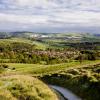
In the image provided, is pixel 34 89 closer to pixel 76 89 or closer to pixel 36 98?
pixel 36 98

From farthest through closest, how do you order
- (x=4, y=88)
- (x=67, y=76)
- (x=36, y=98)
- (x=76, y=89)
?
1. (x=67, y=76)
2. (x=76, y=89)
3. (x=4, y=88)
4. (x=36, y=98)

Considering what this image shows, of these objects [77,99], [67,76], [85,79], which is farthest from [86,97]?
[67,76]


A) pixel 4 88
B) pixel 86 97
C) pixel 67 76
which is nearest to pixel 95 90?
pixel 86 97

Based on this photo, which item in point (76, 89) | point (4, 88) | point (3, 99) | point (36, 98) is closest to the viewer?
point (3, 99)

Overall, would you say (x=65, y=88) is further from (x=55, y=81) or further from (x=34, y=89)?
(x=34, y=89)

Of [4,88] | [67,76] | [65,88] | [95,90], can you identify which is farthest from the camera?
[67,76]

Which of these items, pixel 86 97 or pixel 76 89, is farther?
pixel 76 89

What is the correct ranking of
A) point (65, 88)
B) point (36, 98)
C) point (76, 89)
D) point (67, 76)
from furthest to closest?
point (67, 76) → point (65, 88) → point (76, 89) → point (36, 98)

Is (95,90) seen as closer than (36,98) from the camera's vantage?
No

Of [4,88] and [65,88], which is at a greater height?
[4,88]
